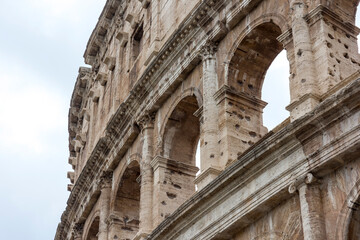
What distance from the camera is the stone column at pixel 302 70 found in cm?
1163

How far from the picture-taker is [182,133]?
16.7 m

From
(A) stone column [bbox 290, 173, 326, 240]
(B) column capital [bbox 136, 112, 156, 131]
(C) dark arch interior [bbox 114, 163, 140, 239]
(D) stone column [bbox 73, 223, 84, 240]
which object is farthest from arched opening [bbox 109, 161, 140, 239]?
(A) stone column [bbox 290, 173, 326, 240]

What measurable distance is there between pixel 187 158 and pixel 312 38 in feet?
16.9

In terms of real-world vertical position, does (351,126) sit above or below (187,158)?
below

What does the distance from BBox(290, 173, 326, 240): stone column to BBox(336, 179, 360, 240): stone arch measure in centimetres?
26

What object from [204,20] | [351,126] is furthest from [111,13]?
[351,126]

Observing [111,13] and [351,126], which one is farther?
[111,13]

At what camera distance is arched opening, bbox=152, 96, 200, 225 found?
1577 centimetres

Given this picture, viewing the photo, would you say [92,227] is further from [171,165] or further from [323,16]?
[323,16]

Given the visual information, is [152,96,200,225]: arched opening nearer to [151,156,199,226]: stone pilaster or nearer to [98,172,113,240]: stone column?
[151,156,199,226]: stone pilaster

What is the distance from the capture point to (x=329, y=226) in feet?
33.9

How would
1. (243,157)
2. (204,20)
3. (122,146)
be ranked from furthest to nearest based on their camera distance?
(122,146) < (204,20) < (243,157)

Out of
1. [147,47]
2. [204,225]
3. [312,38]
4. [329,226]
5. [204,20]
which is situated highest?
[147,47]

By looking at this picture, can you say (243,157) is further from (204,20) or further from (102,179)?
(102,179)
